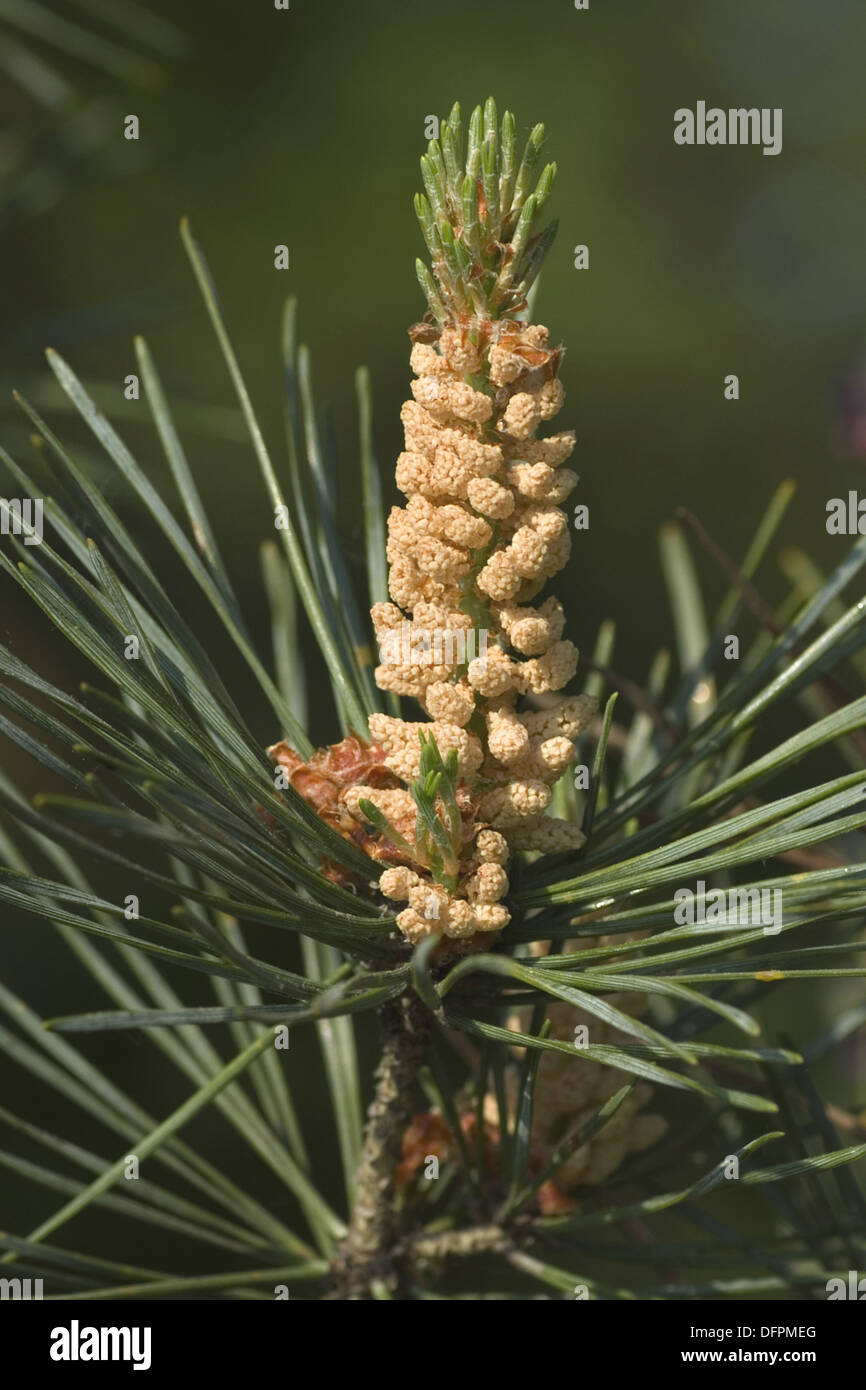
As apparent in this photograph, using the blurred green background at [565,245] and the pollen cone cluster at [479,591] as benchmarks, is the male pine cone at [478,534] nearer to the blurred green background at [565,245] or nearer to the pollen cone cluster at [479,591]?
the pollen cone cluster at [479,591]

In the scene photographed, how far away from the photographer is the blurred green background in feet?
5.21

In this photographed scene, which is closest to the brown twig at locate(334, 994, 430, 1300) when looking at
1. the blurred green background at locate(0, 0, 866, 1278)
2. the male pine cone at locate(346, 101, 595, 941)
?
the male pine cone at locate(346, 101, 595, 941)

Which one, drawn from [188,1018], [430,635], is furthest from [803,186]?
[188,1018]

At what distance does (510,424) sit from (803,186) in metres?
2.06

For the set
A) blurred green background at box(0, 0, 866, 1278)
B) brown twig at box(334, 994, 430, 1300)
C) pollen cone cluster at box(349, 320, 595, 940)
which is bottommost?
brown twig at box(334, 994, 430, 1300)

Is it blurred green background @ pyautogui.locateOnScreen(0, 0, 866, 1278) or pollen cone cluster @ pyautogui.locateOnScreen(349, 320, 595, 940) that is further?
blurred green background @ pyautogui.locateOnScreen(0, 0, 866, 1278)

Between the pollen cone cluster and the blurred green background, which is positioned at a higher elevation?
the blurred green background

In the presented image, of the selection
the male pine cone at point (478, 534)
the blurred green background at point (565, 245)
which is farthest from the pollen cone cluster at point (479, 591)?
the blurred green background at point (565, 245)

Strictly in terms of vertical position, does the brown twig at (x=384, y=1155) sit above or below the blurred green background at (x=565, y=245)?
below

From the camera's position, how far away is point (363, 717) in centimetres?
59

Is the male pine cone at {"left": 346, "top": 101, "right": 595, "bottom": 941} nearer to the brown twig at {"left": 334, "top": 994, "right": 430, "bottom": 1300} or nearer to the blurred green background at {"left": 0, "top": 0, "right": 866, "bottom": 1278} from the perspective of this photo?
the brown twig at {"left": 334, "top": 994, "right": 430, "bottom": 1300}

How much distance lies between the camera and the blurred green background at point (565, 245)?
159 cm

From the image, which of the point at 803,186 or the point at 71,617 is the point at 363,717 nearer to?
the point at 71,617

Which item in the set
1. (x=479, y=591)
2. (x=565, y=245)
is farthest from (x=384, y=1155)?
(x=565, y=245)
